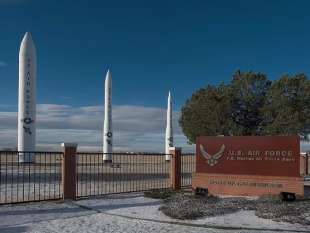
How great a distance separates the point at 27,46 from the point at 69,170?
28353 mm

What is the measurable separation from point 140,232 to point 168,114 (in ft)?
162

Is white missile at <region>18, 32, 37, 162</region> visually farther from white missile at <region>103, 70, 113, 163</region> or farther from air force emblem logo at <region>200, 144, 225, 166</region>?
air force emblem logo at <region>200, 144, 225, 166</region>

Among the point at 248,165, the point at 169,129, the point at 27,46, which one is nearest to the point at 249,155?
the point at 248,165

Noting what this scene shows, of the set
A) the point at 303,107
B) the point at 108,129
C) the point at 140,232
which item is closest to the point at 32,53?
the point at 108,129

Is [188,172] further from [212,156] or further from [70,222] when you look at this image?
[70,222]

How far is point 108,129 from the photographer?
5069 cm

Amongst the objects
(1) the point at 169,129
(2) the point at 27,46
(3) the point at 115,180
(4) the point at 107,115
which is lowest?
(3) the point at 115,180

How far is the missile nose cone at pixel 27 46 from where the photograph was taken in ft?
134

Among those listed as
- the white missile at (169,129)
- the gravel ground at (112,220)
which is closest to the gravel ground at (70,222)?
the gravel ground at (112,220)

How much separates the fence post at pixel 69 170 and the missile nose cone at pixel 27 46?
27848 millimetres

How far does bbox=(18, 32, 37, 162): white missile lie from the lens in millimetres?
40344

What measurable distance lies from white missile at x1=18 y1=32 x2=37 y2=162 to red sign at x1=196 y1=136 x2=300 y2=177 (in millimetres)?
25419

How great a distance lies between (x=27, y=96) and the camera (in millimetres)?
40625

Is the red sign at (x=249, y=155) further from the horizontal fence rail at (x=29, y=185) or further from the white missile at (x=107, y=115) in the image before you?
the white missile at (x=107, y=115)
